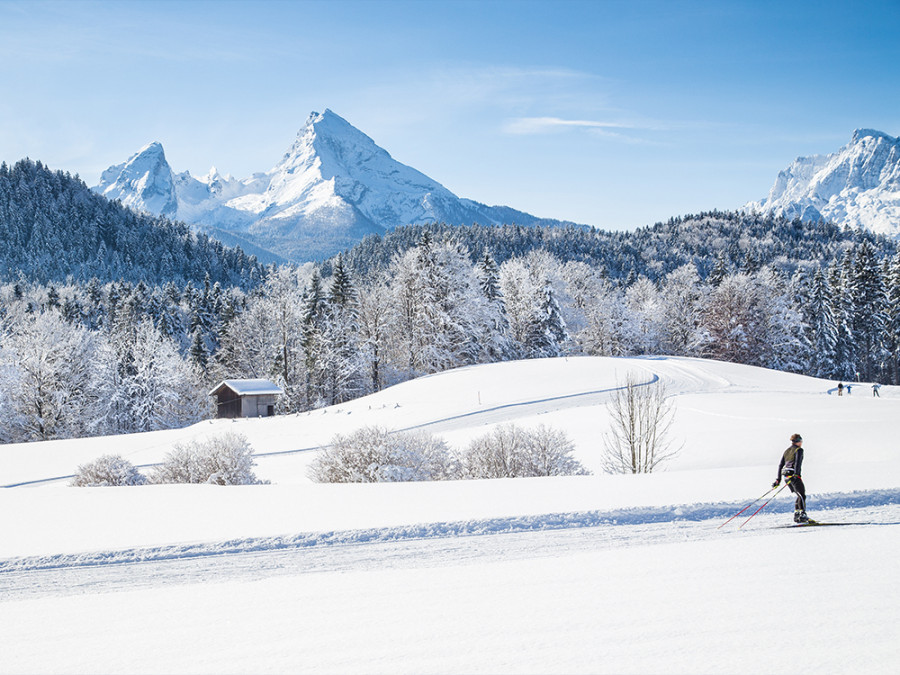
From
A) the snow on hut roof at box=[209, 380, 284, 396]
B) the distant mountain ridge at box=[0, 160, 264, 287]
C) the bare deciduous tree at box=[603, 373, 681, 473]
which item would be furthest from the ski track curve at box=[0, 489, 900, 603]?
the distant mountain ridge at box=[0, 160, 264, 287]

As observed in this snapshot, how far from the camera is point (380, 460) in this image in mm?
17344

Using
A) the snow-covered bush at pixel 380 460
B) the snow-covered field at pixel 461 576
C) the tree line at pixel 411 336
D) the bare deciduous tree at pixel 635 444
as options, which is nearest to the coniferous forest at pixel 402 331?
the tree line at pixel 411 336

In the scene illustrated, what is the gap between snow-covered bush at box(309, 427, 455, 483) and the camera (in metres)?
17.1

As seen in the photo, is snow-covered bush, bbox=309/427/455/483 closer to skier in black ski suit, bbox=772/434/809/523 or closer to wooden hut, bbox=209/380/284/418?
skier in black ski suit, bbox=772/434/809/523

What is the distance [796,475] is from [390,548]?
7957 millimetres

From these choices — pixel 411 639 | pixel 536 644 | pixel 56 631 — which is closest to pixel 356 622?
pixel 411 639

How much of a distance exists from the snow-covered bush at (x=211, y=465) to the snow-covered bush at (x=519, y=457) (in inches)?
288

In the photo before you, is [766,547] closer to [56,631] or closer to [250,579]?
[250,579]

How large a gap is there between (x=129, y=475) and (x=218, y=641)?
47.5 ft

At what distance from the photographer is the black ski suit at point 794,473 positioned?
34.9 ft

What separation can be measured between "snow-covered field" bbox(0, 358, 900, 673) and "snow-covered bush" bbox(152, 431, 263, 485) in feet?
11.2

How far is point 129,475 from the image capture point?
17984 millimetres

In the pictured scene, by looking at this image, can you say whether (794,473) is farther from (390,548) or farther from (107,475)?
(107,475)

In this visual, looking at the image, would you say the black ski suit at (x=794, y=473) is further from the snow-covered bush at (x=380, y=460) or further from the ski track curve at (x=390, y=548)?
the snow-covered bush at (x=380, y=460)
